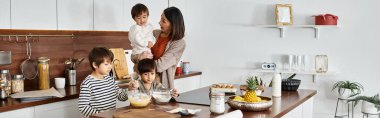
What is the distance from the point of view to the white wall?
15.0ft

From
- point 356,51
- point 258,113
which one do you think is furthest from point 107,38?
point 356,51

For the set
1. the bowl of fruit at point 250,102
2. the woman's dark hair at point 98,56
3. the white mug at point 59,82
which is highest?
the woman's dark hair at point 98,56

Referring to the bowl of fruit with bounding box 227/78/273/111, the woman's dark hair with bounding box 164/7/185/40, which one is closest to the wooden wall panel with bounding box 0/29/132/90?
the woman's dark hair with bounding box 164/7/185/40

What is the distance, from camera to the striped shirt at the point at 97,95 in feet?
8.56

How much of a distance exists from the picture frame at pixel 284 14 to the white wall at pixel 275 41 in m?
0.09

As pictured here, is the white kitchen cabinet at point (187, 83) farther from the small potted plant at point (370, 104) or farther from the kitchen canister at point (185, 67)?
the small potted plant at point (370, 104)

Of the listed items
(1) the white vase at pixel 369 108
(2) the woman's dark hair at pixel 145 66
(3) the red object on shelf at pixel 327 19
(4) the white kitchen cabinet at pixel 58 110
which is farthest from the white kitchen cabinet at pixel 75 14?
(1) the white vase at pixel 369 108

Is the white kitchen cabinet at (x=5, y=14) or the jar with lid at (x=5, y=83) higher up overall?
the white kitchen cabinet at (x=5, y=14)

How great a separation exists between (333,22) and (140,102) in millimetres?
2938

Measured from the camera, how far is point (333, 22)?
14.9 ft

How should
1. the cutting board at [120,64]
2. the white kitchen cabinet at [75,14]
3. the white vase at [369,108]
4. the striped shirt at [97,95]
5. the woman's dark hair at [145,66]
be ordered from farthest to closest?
the white vase at [369,108]
the cutting board at [120,64]
the white kitchen cabinet at [75,14]
the woman's dark hair at [145,66]
the striped shirt at [97,95]

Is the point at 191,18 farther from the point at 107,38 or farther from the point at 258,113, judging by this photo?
the point at 258,113

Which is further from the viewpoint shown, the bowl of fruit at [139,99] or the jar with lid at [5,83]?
the jar with lid at [5,83]

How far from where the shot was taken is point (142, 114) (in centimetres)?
213
